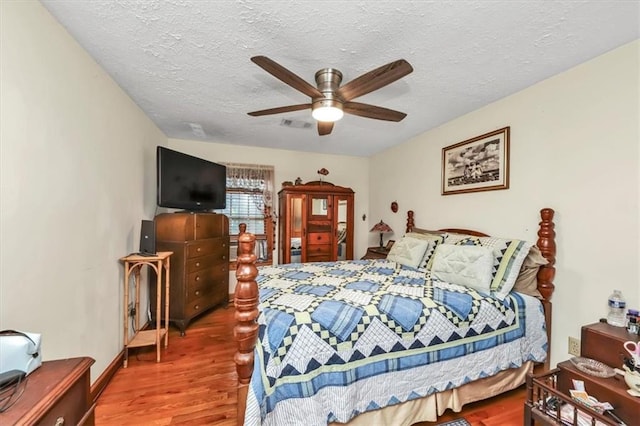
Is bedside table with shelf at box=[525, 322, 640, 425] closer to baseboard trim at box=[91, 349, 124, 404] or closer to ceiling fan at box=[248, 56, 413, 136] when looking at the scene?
A: ceiling fan at box=[248, 56, 413, 136]

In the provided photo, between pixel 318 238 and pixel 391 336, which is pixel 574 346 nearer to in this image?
pixel 391 336

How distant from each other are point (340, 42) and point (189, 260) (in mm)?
2571

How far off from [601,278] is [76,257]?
3.49 m

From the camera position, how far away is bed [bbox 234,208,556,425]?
4.20ft

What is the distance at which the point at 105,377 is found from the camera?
196 centimetres

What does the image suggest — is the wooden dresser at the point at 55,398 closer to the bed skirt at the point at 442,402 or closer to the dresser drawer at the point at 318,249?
the bed skirt at the point at 442,402

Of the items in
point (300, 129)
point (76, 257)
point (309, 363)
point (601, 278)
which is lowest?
point (309, 363)

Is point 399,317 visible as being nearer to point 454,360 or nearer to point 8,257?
point 454,360

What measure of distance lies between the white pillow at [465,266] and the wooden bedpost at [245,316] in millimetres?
1647

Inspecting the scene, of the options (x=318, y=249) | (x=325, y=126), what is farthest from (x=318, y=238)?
(x=325, y=126)

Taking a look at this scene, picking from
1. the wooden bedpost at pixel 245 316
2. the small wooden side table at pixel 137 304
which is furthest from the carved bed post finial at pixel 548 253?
the small wooden side table at pixel 137 304

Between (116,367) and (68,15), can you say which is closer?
(68,15)

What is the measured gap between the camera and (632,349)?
1394 mm

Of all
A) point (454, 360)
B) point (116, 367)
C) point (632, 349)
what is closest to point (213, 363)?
point (116, 367)
